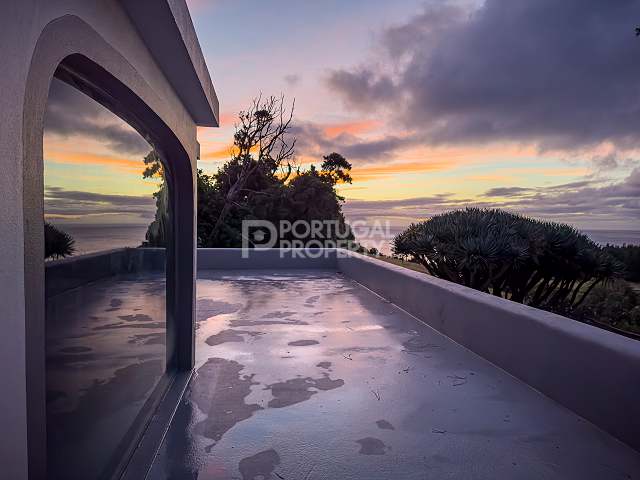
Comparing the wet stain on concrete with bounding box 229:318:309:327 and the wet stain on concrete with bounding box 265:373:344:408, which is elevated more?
the wet stain on concrete with bounding box 265:373:344:408

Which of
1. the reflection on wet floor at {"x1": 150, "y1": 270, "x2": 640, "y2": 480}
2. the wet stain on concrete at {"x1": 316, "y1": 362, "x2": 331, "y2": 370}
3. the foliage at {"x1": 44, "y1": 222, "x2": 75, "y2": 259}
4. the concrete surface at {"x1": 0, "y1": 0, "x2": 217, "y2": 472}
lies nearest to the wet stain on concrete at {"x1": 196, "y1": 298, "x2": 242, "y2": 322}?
the reflection on wet floor at {"x1": 150, "y1": 270, "x2": 640, "y2": 480}

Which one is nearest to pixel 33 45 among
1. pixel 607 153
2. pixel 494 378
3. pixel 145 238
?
pixel 145 238

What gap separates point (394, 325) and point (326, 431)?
3191 mm

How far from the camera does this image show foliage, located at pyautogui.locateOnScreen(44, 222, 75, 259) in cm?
142

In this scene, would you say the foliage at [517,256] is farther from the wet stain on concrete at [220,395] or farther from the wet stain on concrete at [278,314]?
the wet stain on concrete at [220,395]

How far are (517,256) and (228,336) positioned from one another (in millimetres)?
4673

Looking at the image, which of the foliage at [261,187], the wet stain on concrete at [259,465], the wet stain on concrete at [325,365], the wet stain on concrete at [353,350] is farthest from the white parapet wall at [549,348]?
the foliage at [261,187]

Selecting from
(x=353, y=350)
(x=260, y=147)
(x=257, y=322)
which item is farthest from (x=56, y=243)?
(x=260, y=147)

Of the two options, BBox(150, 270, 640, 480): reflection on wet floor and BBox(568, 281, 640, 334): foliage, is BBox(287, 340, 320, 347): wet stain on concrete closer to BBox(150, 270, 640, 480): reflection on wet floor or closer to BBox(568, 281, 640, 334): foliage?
BBox(150, 270, 640, 480): reflection on wet floor

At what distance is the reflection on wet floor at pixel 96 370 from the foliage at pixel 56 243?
0.16 meters

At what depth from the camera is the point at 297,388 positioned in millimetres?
3576

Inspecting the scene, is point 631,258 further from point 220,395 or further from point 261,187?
point 261,187

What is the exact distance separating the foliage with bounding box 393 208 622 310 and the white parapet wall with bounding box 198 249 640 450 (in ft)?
4.77

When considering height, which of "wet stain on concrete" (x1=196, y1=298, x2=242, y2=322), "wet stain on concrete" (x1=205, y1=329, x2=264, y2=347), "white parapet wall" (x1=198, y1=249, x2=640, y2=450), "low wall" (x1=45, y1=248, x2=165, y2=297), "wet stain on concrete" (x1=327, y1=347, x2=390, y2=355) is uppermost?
"low wall" (x1=45, y1=248, x2=165, y2=297)
